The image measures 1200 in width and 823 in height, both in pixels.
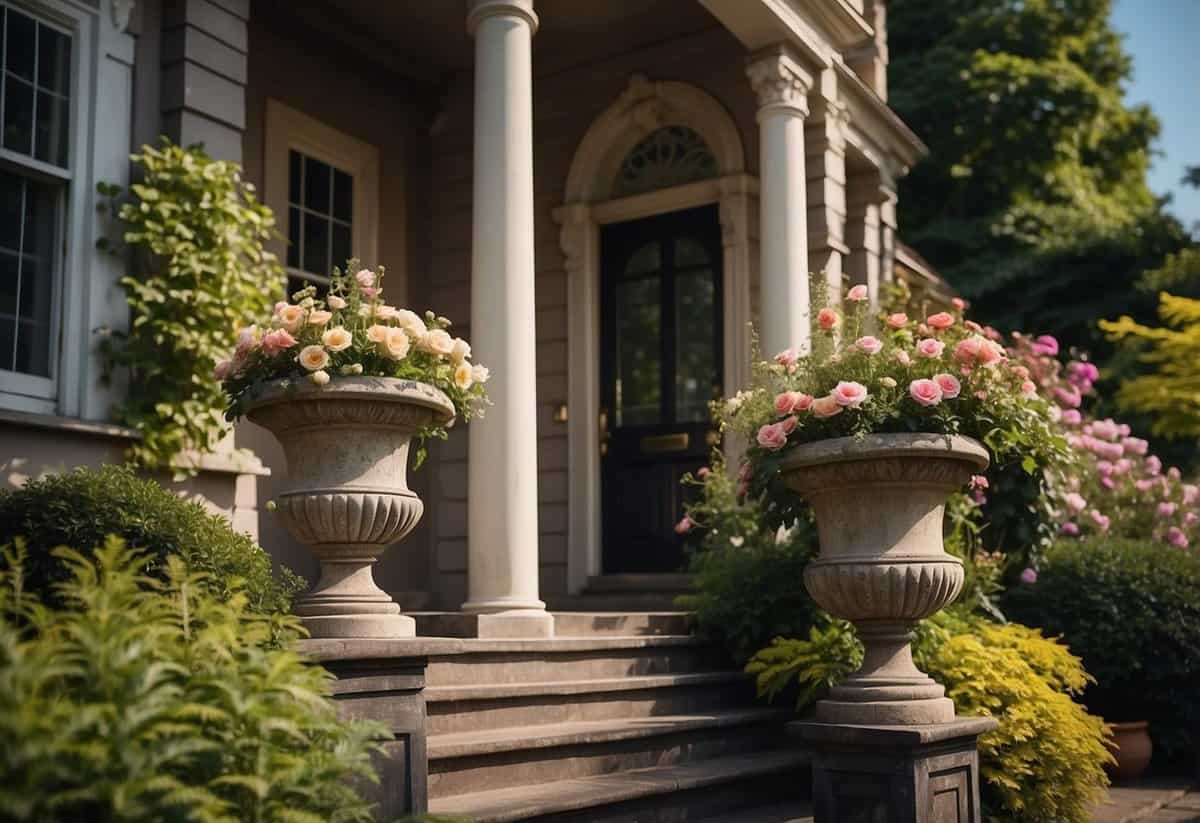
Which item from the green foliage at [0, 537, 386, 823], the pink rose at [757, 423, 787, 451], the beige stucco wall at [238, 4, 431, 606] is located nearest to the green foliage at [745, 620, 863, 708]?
the pink rose at [757, 423, 787, 451]

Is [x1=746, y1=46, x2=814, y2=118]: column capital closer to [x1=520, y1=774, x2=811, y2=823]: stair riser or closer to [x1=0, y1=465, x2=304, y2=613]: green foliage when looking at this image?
[x1=520, y1=774, x2=811, y2=823]: stair riser

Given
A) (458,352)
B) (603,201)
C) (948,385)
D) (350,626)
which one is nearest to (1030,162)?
(603,201)

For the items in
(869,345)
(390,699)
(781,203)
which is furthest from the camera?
(781,203)

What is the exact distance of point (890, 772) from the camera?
13.7 ft

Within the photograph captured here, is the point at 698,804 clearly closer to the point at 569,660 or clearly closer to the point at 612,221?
the point at 569,660

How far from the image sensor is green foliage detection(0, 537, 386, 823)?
7.47ft

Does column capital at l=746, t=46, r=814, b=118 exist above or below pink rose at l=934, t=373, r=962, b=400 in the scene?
above

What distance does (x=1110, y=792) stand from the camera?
21.0 ft

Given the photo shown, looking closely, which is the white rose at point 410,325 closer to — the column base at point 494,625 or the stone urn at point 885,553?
the stone urn at point 885,553

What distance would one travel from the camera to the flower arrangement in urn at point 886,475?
4367mm

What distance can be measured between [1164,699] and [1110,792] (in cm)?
77

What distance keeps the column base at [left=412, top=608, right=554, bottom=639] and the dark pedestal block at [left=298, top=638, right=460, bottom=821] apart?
154 cm

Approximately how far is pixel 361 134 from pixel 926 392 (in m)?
5.33

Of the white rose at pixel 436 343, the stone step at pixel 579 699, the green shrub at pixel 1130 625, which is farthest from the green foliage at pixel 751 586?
the white rose at pixel 436 343
